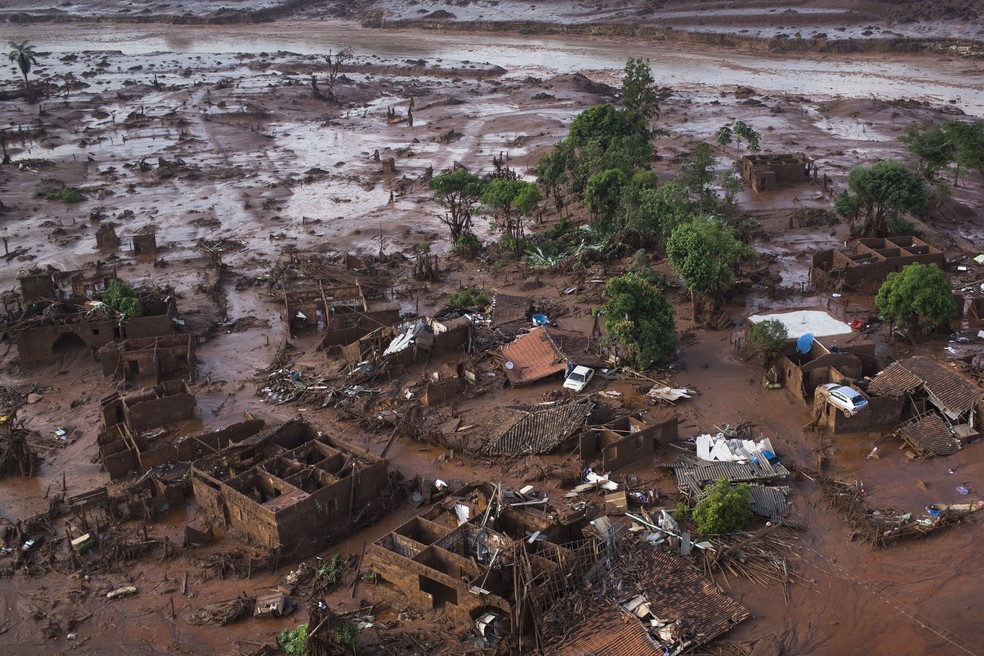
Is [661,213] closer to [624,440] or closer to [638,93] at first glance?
[624,440]

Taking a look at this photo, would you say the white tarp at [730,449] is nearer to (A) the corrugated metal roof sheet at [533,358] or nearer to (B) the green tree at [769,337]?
(B) the green tree at [769,337]

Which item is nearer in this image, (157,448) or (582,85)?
(157,448)

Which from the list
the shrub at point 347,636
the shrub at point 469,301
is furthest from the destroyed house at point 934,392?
the shrub at point 347,636

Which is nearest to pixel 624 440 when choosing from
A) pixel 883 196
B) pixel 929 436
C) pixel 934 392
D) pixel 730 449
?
pixel 730 449

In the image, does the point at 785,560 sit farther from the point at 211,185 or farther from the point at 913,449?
the point at 211,185

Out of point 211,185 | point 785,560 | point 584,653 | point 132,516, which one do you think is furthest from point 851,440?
point 211,185

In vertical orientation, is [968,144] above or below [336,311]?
above
